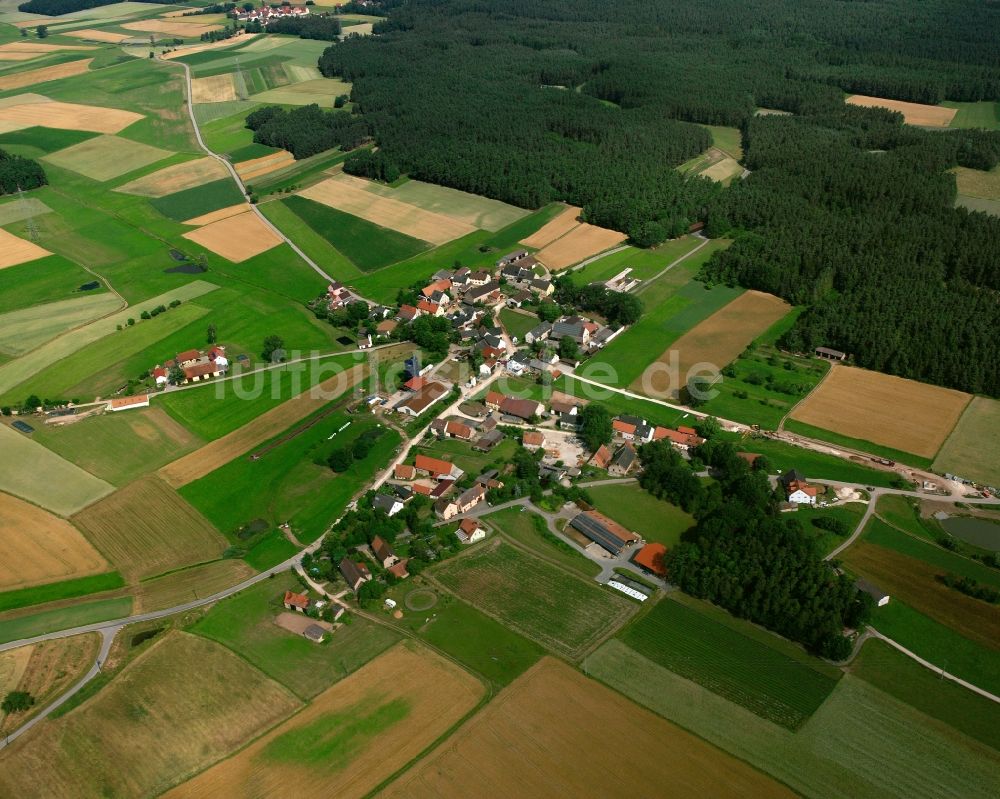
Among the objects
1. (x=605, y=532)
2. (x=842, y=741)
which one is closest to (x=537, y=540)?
(x=605, y=532)

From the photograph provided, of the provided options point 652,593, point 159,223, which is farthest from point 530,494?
point 159,223

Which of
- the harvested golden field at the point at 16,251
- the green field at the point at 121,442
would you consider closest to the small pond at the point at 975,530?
the green field at the point at 121,442

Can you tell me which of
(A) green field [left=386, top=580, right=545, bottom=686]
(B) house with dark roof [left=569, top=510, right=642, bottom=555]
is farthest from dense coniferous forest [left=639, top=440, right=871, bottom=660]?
(A) green field [left=386, top=580, right=545, bottom=686]

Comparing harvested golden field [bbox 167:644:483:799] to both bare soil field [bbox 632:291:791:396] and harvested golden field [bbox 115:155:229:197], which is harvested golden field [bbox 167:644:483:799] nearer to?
bare soil field [bbox 632:291:791:396]

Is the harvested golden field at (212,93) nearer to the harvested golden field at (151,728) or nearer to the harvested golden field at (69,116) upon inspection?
the harvested golden field at (69,116)

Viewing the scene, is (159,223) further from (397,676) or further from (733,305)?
(397,676)

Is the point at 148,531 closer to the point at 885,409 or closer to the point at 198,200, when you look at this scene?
the point at 885,409
